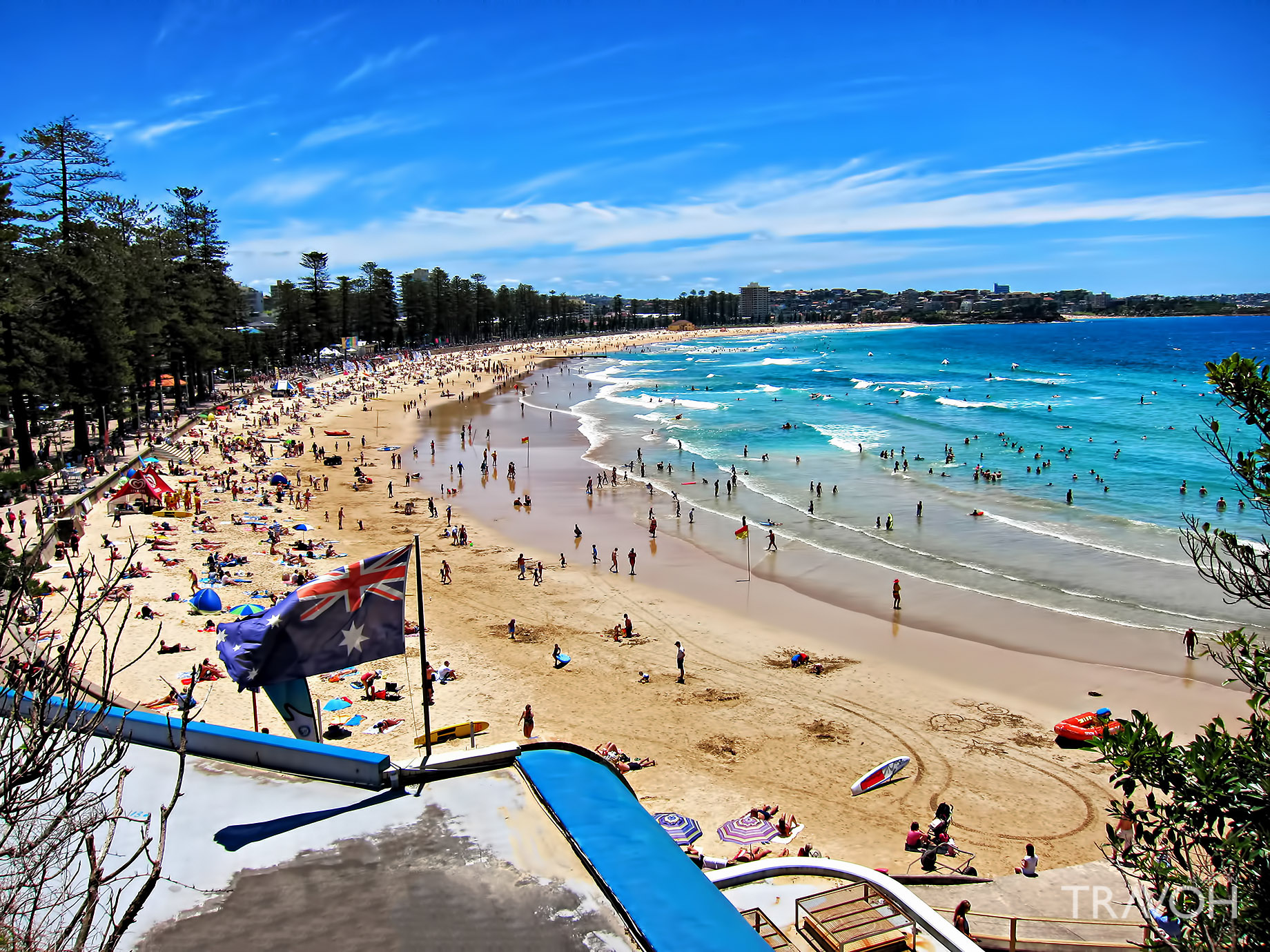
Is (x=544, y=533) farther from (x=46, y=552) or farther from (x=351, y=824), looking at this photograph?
(x=351, y=824)

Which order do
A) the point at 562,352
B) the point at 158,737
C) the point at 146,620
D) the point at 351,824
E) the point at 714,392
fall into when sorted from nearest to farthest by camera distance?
the point at 351,824 < the point at 158,737 < the point at 146,620 < the point at 714,392 < the point at 562,352

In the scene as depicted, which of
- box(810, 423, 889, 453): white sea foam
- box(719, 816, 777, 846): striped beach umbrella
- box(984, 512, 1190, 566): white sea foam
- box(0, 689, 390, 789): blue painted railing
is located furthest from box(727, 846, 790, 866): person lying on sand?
box(810, 423, 889, 453): white sea foam

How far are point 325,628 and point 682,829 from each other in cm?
603

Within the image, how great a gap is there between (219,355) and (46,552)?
31964mm

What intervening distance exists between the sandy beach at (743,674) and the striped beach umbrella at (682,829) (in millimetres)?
377

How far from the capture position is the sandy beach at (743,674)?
13.5m

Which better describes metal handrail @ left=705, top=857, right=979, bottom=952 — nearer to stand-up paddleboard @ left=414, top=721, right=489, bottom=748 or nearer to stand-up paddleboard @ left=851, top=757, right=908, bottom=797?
stand-up paddleboard @ left=851, top=757, right=908, bottom=797

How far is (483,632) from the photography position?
2027 cm

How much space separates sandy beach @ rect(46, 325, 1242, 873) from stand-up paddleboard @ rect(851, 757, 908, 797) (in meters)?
0.15

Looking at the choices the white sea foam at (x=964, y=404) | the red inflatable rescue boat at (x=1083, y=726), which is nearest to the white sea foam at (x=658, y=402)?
the white sea foam at (x=964, y=404)

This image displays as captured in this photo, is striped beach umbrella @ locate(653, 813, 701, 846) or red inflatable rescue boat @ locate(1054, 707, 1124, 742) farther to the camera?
red inflatable rescue boat @ locate(1054, 707, 1124, 742)

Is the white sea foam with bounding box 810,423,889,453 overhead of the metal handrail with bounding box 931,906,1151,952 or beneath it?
overhead

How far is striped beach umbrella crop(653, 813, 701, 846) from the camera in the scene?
38.0ft

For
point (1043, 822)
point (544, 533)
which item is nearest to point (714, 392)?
point (544, 533)
